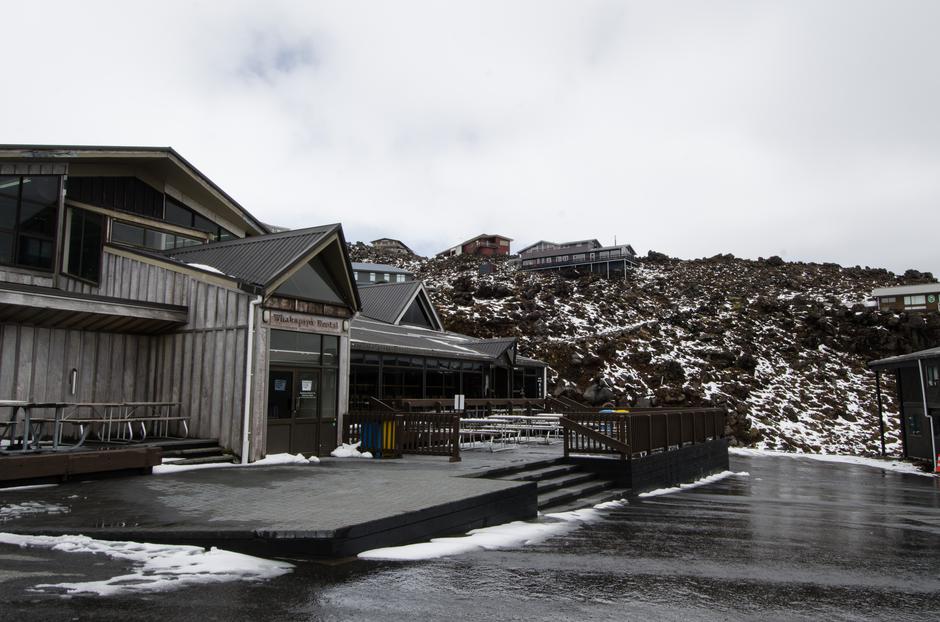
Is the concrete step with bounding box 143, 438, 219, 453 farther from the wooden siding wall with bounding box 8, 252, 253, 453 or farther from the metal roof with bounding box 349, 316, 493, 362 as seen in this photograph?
the metal roof with bounding box 349, 316, 493, 362

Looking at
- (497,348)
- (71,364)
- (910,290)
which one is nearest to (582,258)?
(910,290)

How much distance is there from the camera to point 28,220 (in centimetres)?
1307

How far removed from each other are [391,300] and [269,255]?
52.9ft

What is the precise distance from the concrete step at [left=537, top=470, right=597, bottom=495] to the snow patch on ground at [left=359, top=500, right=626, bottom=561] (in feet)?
3.82

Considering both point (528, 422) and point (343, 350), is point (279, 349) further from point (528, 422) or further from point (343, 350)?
point (528, 422)

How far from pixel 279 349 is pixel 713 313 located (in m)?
51.1

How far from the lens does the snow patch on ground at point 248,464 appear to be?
1065 centimetres

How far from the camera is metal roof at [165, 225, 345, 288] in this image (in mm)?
12703

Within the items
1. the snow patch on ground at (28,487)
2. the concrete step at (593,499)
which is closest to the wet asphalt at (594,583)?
the concrete step at (593,499)

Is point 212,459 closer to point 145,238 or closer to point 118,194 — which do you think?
point 145,238

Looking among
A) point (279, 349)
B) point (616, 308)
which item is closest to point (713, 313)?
point (616, 308)

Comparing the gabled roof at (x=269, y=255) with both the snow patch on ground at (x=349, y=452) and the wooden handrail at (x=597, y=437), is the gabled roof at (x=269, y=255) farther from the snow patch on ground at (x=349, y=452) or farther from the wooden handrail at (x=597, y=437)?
the wooden handrail at (x=597, y=437)

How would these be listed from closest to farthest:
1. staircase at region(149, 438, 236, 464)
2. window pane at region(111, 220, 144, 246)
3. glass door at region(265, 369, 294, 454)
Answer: staircase at region(149, 438, 236, 464) < glass door at region(265, 369, 294, 454) < window pane at region(111, 220, 144, 246)

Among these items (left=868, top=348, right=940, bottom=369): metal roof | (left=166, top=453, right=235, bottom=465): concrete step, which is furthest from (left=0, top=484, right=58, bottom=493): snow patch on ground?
(left=868, top=348, right=940, bottom=369): metal roof
